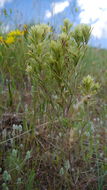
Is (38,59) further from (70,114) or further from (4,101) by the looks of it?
(4,101)

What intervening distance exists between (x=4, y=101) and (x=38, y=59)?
1.20 m

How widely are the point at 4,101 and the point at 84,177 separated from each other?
1036 mm

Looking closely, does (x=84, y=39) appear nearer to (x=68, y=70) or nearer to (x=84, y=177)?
(x=68, y=70)

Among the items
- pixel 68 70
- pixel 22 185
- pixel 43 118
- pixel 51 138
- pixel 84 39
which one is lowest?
pixel 22 185

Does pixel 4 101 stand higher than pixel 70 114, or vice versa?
pixel 4 101

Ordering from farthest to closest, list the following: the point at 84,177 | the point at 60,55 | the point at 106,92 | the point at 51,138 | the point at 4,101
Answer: the point at 106,92 → the point at 4,101 → the point at 51,138 → the point at 84,177 → the point at 60,55

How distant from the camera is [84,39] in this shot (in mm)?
1016

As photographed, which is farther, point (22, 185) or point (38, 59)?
point (22, 185)

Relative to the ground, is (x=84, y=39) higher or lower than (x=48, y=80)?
higher

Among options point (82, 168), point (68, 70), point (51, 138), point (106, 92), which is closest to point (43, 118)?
point (51, 138)

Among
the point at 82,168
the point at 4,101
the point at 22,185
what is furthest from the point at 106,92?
the point at 22,185

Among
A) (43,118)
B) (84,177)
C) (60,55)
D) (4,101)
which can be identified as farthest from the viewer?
(4,101)

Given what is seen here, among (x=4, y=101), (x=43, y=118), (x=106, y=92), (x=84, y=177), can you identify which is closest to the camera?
(x=84, y=177)

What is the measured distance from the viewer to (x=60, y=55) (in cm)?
96
